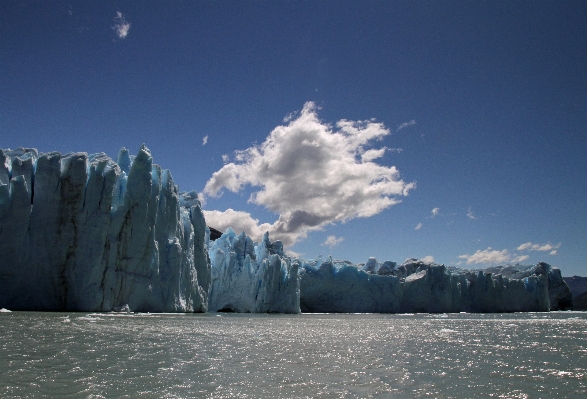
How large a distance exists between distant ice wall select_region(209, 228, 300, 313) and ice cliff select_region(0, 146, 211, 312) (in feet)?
32.6

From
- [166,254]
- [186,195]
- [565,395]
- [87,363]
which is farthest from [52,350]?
[186,195]

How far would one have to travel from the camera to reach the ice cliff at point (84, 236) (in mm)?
24281

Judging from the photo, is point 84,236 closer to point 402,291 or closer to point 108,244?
point 108,244

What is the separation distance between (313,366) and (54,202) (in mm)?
22324

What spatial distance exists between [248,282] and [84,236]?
17.8 meters

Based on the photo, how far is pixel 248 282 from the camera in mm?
40625

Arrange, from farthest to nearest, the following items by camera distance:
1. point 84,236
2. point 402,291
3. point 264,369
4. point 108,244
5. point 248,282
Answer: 1. point 402,291
2. point 248,282
3. point 108,244
4. point 84,236
5. point 264,369

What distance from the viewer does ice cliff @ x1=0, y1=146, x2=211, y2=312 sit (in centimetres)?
2428

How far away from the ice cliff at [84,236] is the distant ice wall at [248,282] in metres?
9.94

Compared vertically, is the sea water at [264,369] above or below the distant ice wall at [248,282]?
below

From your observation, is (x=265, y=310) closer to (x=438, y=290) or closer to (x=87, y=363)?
(x=438, y=290)

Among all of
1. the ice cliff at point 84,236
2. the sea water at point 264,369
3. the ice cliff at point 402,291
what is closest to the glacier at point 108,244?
the ice cliff at point 84,236

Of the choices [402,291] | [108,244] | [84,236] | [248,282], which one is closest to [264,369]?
[84,236]

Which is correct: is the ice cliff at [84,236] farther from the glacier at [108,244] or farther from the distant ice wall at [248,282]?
the distant ice wall at [248,282]
